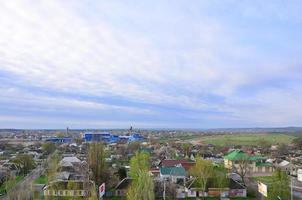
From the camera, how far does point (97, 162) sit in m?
30.6

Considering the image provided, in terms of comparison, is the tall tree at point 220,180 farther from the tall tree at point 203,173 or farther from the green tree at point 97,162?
the green tree at point 97,162

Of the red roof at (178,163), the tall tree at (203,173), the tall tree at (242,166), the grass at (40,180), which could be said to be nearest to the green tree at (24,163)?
the grass at (40,180)

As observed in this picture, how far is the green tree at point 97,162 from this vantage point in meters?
30.5

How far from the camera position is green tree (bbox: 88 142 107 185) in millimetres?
30477

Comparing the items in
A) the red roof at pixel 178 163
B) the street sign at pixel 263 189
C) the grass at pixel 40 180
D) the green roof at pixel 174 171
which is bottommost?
the grass at pixel 40 180

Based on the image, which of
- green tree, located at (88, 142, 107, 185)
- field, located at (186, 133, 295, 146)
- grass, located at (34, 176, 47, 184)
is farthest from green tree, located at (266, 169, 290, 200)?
field, located at (186, 133, 295, 146)

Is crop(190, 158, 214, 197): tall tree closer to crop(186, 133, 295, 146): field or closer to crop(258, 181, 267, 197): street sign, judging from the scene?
crop(258, 181, 267, 197): street sign

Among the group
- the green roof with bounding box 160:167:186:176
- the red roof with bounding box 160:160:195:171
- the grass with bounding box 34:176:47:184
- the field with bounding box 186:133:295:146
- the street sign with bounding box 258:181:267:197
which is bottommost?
the grass with bounding box 34:176:47:184

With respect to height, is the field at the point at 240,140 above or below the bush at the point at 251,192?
above

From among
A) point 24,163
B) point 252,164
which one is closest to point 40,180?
point 24,163

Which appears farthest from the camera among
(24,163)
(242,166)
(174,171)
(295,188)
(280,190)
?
(24,163)

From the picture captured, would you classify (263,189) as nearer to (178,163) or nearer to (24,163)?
(178,163)

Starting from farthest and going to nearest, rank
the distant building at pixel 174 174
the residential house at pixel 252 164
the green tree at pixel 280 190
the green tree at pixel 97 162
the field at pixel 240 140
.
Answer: the field at pixel 240 140 → the residential house at pixel 252 164 → the distant building at pixel 174 174 → the green tree at pixel 97 162 → the green tree at pixel 280 190

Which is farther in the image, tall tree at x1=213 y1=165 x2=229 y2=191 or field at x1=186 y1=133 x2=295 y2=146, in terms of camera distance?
field at x1=186 y1=133 x2=295 y2=146
